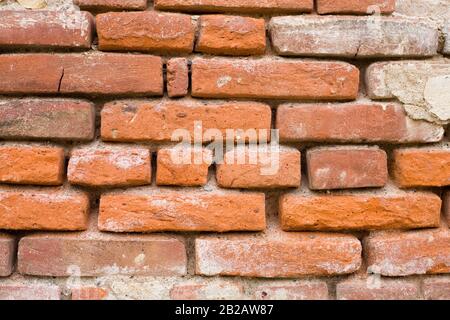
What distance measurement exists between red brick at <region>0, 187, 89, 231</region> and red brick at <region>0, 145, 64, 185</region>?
3cm

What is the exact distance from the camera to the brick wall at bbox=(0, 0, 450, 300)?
975 mm

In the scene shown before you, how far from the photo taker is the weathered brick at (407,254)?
3.32ft

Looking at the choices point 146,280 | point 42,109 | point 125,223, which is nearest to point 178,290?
point 146,280

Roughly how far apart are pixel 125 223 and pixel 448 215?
70 centimetres

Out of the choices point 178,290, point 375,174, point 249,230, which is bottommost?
point 178,290

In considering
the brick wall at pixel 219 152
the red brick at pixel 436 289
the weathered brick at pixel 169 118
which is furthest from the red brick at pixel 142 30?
the red brick at pixel 436 289

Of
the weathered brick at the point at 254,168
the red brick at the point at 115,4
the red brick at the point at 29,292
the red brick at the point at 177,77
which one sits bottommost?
the red brick at the point at 29,292

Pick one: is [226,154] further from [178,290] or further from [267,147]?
[178,290]

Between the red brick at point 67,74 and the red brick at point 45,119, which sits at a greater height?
the red brick at point 67,74

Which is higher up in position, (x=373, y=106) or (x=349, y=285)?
(x=373, y=106)

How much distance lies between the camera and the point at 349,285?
3.34ft

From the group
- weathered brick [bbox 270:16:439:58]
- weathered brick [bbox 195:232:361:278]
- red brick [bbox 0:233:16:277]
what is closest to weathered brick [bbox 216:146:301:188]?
weathered brick [bbox 195:232:361:278]

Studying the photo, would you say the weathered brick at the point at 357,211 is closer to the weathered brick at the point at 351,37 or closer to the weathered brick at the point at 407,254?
the weathered brick at the point at 407,254

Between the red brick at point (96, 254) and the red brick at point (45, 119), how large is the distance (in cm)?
21
